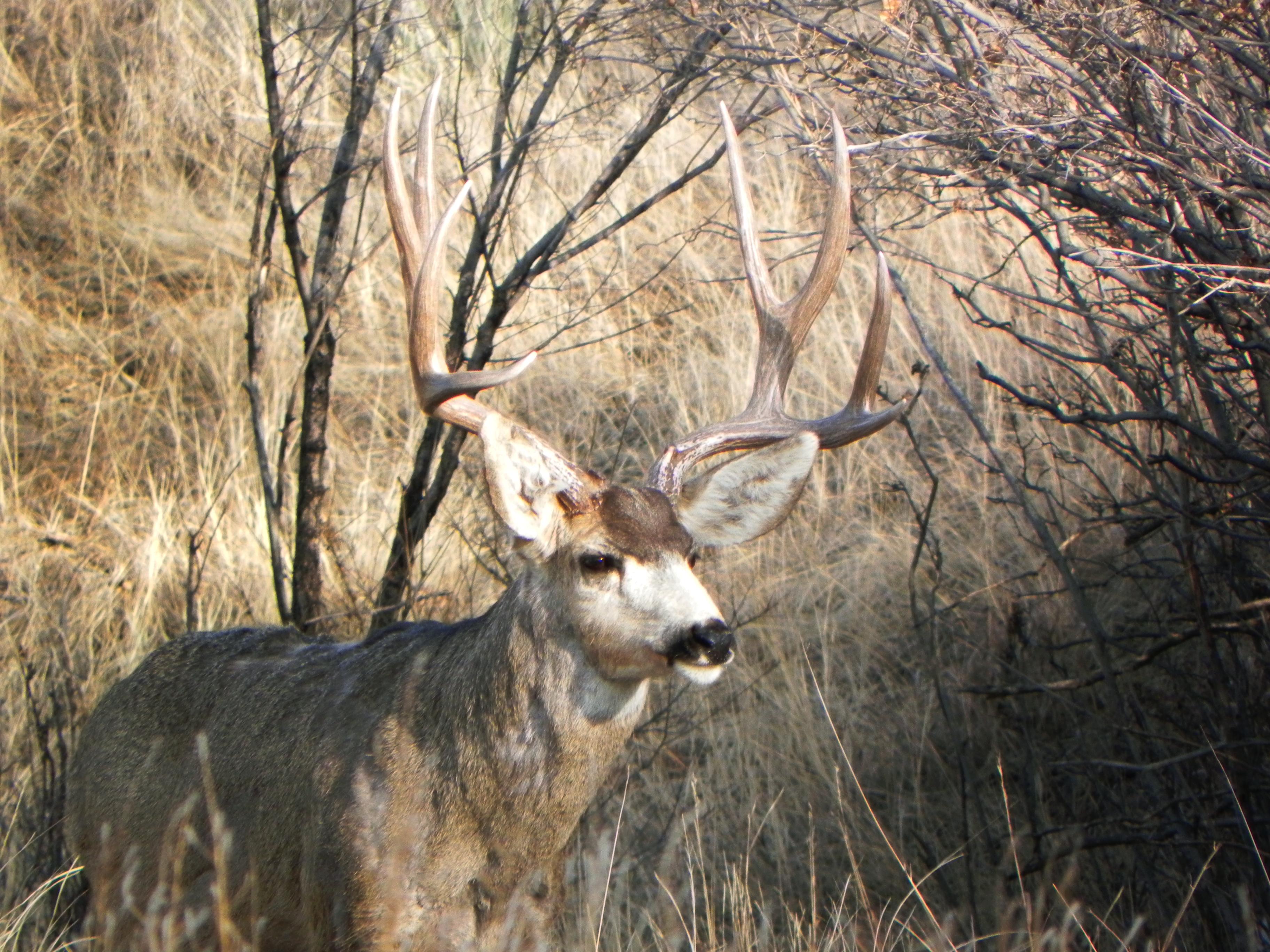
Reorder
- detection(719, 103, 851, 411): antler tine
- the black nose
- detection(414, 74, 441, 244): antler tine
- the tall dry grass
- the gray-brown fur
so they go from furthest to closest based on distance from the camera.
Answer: the tall dry grass < detection(719, 103, 851, 411): antler tine < detection(414, 74, 441, 244): antler tine < the gray-brown fur < the black nose

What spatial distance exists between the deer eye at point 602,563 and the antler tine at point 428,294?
→ 0.49 metres

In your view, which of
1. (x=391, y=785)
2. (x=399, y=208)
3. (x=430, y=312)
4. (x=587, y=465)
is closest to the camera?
(x=391, y=785)

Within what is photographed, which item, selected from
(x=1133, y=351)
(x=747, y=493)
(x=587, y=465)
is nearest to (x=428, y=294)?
(x=747, y=493)

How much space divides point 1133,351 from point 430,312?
2497 millimetres

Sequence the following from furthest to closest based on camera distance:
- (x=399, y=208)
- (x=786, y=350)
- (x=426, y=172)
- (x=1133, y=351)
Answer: (x=1133, y=351) → (x=786, y=350) → (x=426, y=172) → (x=399, y=208)

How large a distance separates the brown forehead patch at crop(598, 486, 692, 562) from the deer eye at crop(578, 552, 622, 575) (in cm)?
3

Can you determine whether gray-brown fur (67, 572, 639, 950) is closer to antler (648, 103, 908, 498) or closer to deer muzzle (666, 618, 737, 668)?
deer muzzle (666, 618, 737, 668)

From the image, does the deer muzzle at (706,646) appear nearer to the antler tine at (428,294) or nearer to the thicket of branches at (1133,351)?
the antler tine at (428,294)

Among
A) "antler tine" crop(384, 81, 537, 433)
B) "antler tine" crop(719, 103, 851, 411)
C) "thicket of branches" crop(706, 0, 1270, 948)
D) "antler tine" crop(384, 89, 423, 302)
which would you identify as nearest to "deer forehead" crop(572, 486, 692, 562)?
"antler tine" crop(384, 81, 537, 433)

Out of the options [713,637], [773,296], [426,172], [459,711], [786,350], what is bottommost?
[459,711]

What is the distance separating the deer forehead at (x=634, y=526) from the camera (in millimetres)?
4191

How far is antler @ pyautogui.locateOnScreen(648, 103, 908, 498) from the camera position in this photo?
456 cm

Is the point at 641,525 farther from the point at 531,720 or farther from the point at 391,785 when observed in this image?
the point at 391,785

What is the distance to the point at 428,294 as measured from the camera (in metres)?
4.35
